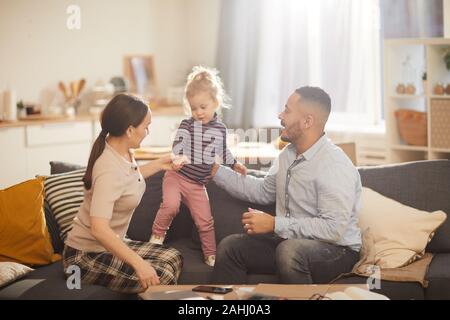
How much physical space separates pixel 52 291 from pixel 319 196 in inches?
42.6

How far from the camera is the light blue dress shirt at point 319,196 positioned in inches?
117

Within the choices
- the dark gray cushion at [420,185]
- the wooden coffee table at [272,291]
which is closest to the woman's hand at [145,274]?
the wooden coffee table at [272,291]

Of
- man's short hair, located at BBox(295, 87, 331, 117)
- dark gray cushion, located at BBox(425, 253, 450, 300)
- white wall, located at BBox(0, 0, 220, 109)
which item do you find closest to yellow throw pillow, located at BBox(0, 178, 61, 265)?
man's short hair, located at BBox(295, 87, 331, 117)

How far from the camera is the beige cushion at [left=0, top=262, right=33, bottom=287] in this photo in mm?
2978

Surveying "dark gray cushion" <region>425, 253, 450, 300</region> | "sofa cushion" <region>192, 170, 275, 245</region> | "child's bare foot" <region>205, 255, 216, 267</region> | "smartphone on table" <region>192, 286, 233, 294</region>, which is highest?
"sofa cushion" <region>192, 170, 275, 245</region>

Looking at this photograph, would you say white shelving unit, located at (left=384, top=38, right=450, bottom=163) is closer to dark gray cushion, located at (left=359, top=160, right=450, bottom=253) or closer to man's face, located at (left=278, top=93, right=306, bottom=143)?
dark gray cushion, located at (left=359, top=160, right=450, bottom=253)

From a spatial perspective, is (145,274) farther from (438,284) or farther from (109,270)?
(438,284)

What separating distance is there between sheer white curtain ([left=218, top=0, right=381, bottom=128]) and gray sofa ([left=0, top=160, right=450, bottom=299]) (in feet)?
9.38

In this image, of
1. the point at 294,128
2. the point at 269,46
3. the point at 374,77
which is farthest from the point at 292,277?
the point at 269,46

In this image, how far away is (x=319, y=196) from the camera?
9.88 ft

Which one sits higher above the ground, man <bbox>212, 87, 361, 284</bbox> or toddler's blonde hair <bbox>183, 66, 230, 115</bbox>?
toddler's blonde hair <bbox>183, 66, 230, 115</bbox>

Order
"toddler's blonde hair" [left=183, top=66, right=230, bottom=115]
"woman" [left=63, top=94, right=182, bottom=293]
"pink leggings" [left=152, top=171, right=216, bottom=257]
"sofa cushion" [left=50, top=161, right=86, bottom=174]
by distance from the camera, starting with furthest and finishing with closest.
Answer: "sofa cushion" [left=50, top=161, right=86, bottom=174] < "toddler's blonde hair" [left=183, top=66, right=230, bottom=115] < "pink leggings" [left=152, top=171, right=216, bottom=257] < "woman" [left=63, top=94, right=182, bottom=293]

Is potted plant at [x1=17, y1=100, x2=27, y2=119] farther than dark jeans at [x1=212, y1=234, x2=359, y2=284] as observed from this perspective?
Yes

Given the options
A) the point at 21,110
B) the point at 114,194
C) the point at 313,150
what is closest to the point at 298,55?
the point at 21,110
